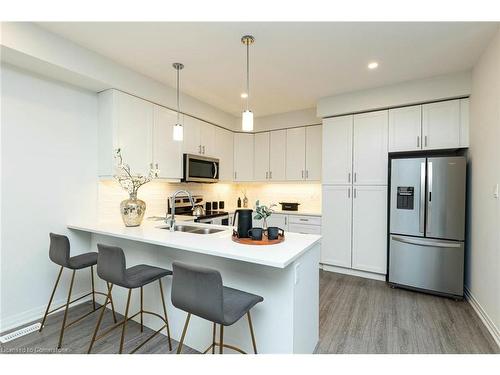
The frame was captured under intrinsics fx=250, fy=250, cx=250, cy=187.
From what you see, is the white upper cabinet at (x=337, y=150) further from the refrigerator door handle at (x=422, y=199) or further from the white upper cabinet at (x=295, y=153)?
the refrigerator door handle at (x=422, y=199)

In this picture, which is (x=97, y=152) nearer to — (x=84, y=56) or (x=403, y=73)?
(x=84, y=56)

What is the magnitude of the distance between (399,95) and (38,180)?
4239 millimetres

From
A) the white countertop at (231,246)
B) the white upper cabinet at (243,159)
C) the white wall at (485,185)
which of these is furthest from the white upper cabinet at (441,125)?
the white upper cabinet at (243,159)

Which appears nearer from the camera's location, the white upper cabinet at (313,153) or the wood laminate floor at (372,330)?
the wood laminate floor at (372,330)

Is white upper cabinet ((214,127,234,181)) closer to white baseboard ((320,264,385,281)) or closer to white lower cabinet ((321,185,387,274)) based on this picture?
white lower cabinet ((321,185,387,274))

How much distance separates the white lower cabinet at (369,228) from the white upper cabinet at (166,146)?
2.60 m

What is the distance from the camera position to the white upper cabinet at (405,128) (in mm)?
3201

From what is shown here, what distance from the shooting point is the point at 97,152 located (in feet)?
9.70

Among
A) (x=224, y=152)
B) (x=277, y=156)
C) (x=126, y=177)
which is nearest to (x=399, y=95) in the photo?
(x=277, y=156)

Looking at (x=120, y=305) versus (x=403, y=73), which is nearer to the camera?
(x=120, y=305)

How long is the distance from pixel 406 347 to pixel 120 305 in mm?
2626

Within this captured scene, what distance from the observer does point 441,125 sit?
3068 mm

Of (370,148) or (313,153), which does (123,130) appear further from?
(370,148)
